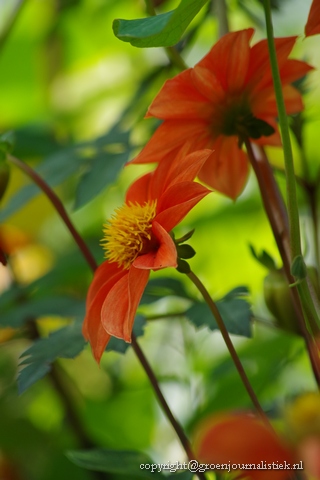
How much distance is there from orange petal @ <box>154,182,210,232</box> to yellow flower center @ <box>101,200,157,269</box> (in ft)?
0.10

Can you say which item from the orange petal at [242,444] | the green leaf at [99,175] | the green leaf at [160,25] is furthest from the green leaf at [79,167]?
the orange petal at [242,444]

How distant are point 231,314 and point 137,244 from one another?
9 centimetres

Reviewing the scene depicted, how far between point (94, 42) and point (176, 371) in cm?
60

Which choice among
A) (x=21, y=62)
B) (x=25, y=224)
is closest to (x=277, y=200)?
(x=25, y=224)

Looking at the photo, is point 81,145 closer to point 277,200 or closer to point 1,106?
point 277,200

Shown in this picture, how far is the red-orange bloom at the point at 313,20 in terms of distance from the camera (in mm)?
366

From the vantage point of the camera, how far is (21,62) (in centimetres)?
114

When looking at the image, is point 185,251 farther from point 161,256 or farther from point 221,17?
point 221,17

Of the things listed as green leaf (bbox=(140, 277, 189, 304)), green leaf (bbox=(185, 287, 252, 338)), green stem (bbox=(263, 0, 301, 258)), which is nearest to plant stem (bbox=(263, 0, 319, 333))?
green stem (bbox=(263, 0, 301, 258))

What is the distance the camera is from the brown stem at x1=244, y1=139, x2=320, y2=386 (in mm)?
374

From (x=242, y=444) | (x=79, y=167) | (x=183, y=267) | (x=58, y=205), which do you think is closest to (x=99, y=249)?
(x=79, y=167)

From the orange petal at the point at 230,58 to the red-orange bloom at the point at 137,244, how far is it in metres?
0.06

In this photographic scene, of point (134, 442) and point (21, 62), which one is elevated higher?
point (21, 62)

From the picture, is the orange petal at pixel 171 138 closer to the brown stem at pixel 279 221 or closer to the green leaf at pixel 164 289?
the brown stem at pixel 279 221
